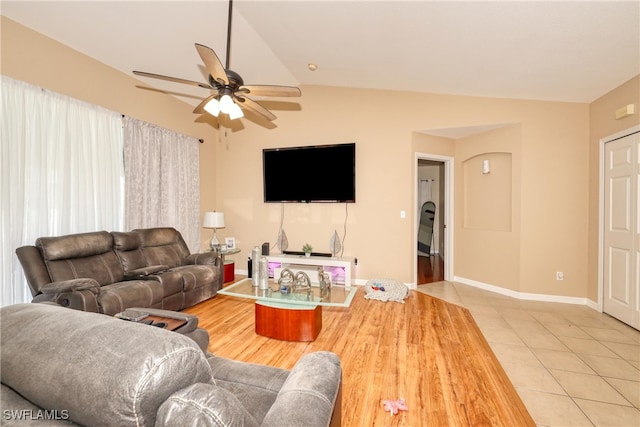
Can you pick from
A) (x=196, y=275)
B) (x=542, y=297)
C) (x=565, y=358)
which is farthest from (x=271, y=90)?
(x=542, y=297)

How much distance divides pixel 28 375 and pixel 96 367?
230 millimetres

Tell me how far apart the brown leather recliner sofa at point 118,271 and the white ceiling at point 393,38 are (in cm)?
218

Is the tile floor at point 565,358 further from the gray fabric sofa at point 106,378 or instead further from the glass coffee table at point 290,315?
the gray fabric sofa at point 106,378

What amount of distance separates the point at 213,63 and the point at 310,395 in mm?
2240

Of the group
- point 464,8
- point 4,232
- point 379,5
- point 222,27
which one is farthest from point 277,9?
point 4,232

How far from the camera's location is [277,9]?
9.25 ft

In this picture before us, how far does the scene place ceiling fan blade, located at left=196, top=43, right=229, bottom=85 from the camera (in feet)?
6.49

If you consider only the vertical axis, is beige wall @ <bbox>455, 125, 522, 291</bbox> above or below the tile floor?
above

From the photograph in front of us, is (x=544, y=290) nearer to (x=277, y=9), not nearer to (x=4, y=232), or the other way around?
(x=277, y=9)

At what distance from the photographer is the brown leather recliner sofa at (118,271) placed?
2480mm

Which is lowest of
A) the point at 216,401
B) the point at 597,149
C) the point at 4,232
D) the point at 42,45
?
the point at 216,401

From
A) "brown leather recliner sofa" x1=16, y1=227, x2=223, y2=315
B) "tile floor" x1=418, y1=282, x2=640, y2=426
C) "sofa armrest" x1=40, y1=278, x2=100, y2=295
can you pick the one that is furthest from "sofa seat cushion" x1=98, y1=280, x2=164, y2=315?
"tile floor" x1=418, y1=282, x2=640, y2=426

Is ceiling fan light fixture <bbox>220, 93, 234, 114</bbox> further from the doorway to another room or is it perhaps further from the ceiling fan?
the doorway to another room

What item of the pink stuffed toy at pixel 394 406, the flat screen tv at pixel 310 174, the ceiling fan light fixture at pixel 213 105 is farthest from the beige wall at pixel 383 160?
the pink stuffed toy at pixel 394 406
